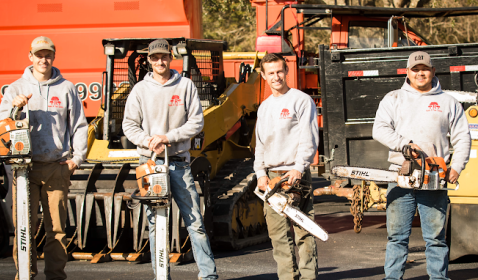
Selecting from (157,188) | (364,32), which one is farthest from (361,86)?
(157,188)

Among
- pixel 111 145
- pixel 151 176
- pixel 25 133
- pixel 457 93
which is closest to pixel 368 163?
pixel 457 93

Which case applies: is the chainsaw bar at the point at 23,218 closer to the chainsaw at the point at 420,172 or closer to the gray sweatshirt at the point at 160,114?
the gray sweatshirt at the point at 160,114

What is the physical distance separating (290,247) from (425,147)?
4.26ft

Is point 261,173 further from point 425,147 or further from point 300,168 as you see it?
point 425,147

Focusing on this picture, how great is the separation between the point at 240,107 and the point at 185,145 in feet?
11.5

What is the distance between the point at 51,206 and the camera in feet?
16.1

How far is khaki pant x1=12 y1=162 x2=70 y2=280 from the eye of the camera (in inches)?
191

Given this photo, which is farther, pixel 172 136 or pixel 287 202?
pixel 172 136

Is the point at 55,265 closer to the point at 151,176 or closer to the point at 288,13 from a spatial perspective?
the point at 151,176

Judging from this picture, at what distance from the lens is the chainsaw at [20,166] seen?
15.2 feet

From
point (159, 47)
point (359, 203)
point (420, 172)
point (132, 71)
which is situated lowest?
point (359, 203)

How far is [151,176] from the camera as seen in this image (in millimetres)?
4449

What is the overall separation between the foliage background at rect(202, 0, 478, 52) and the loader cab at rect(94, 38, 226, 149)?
1136 cm

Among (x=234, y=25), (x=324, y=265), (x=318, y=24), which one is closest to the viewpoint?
(x=324, y=265)
